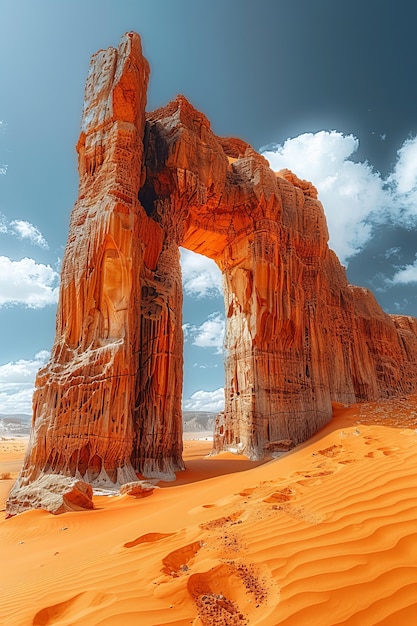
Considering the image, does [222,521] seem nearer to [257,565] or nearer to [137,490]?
[257,565]

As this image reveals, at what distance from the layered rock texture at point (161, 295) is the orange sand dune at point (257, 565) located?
526 centimetres

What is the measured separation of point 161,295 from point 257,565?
11.3 meters

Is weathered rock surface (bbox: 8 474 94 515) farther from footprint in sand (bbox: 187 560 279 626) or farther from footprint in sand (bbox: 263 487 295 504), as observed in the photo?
footprint in sand (bbox: 187 560 279 626)

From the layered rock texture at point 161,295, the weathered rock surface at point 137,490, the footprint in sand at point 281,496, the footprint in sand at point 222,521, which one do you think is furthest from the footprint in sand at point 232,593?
the layered rock texture at point 161,295

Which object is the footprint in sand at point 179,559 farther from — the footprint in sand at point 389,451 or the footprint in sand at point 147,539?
the footprint in sand at point 389,451

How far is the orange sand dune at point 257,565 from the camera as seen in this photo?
7.00 feet

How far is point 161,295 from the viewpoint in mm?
13438

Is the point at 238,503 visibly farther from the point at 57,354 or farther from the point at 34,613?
the point at 57,354

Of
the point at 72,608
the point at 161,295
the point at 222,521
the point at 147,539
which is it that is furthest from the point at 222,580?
the point at 161,295

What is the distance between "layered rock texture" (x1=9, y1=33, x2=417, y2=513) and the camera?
1100 centimetres

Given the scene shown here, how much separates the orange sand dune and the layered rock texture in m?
5.26

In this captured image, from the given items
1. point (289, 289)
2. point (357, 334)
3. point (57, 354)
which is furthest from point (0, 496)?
point (357, 334)

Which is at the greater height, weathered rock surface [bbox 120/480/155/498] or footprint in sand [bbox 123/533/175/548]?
footprint in sand [bbox 123/533/175/548]

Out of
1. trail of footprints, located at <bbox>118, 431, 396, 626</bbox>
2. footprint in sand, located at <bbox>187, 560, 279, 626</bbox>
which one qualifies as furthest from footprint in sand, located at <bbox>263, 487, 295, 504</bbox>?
footprint in sand, located at <bbox>187, 560, 279, 626</bbox>
